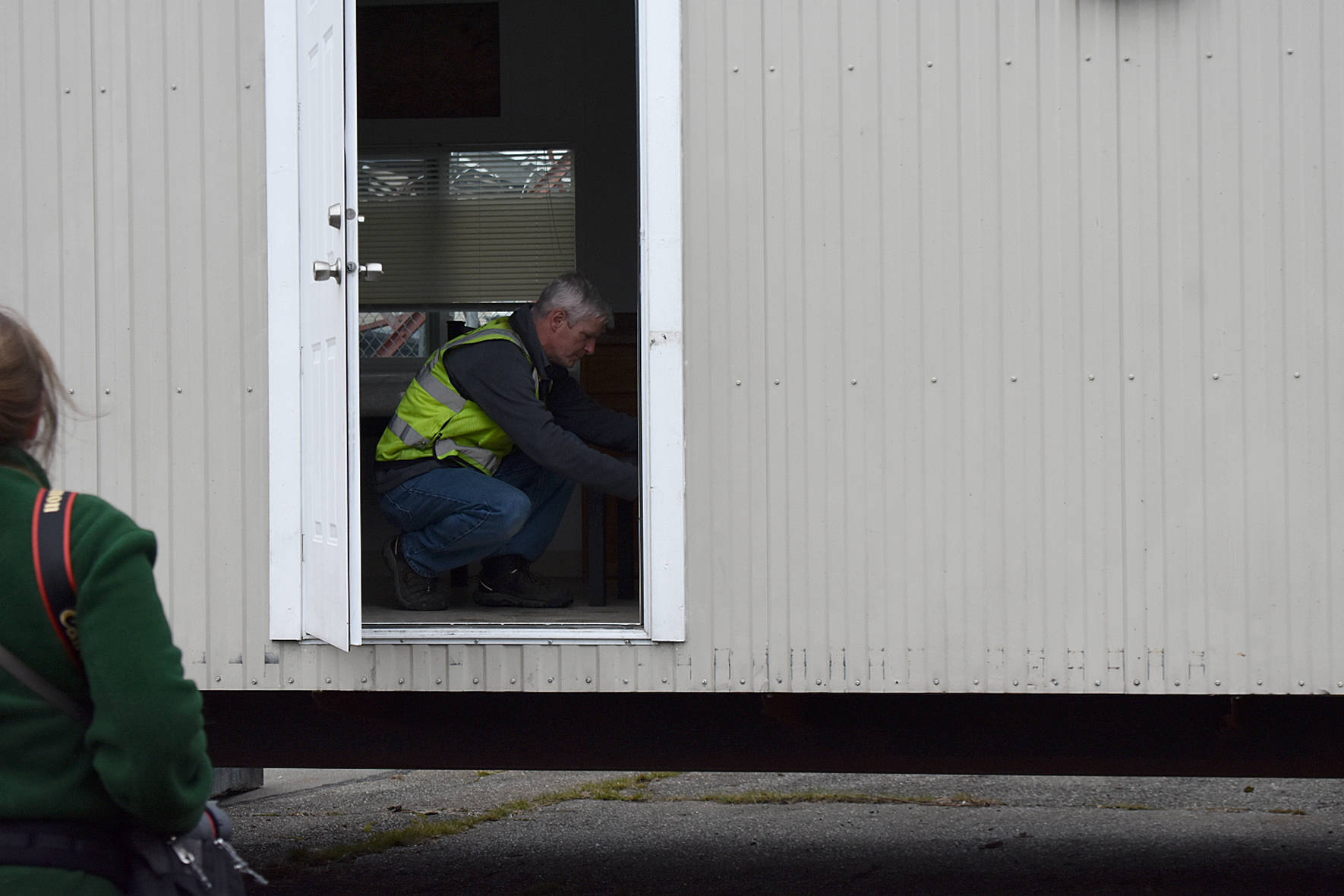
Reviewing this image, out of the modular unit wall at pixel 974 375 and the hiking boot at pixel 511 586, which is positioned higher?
the modular unit wall at pixel 974 375

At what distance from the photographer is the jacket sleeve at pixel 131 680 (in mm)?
1139

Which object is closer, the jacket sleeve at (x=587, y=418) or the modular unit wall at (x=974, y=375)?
the modular unit wall at (x=974, y=375)

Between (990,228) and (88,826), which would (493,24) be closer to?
(990,228)

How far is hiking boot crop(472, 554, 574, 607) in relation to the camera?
3.44m

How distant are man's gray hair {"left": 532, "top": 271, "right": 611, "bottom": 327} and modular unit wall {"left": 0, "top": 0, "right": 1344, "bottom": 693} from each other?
0.86m

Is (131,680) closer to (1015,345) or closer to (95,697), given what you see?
(95,697)

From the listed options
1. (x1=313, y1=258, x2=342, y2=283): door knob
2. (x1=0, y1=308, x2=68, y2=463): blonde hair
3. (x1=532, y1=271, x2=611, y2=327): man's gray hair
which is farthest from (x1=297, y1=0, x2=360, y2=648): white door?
(x1=0, y1=308, x2=68, y2=463): blonde hair

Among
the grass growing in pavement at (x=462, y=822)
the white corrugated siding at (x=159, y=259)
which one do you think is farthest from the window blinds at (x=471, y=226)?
the white corrugated siding at (x=159, y=259)

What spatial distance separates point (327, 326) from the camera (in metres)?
2.65

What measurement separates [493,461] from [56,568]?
7.80ft

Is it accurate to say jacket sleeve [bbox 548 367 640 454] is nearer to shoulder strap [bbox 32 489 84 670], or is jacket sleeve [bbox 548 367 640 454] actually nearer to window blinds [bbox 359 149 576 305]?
window blinds [bbox 359 149 576 305]

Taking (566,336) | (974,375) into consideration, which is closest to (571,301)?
(566,336)

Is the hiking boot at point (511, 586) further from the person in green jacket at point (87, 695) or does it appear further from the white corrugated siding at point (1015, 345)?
the person in green jacket at point (87, 695)

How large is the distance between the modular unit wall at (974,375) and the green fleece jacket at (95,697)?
1.57 meters
